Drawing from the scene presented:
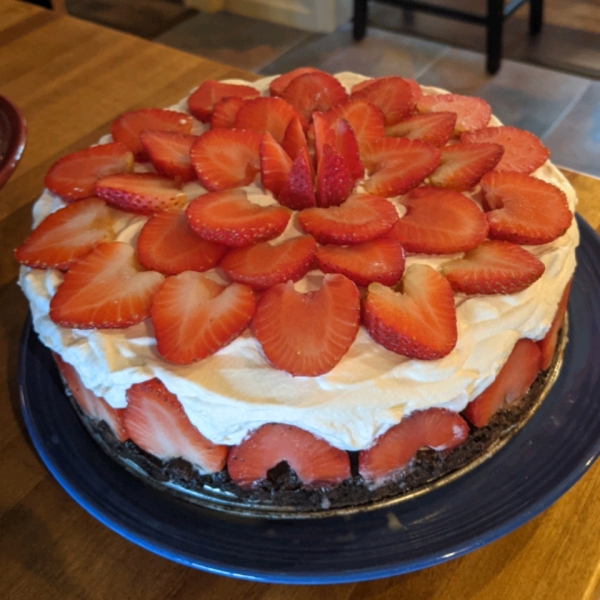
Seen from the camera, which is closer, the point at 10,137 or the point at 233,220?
the point at 233,220

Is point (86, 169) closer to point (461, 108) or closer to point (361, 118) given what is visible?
point (361, 118)

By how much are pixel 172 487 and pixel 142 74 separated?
1.44 m

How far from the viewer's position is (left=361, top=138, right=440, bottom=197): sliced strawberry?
1094mm

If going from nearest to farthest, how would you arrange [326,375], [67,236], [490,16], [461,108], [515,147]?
[326,375]
[67,236]
[515,147]
[461,108]
[490,16]

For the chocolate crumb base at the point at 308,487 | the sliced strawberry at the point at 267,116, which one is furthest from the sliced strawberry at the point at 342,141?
the chocolate crumb base at the point at 308,487

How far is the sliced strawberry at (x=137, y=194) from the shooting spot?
1.08 meters

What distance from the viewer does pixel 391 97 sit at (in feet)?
4.20

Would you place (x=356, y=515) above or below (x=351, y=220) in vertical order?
below

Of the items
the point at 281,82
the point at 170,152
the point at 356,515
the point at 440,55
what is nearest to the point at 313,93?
the point at 281,82

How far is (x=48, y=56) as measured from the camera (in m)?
2.10

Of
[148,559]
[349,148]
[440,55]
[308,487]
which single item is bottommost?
[440,55]

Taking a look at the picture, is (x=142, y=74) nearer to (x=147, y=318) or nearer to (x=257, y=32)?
(x=147, y=318)

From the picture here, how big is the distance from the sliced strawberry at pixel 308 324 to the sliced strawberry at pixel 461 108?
0.51m

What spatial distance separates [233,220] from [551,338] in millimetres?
530
